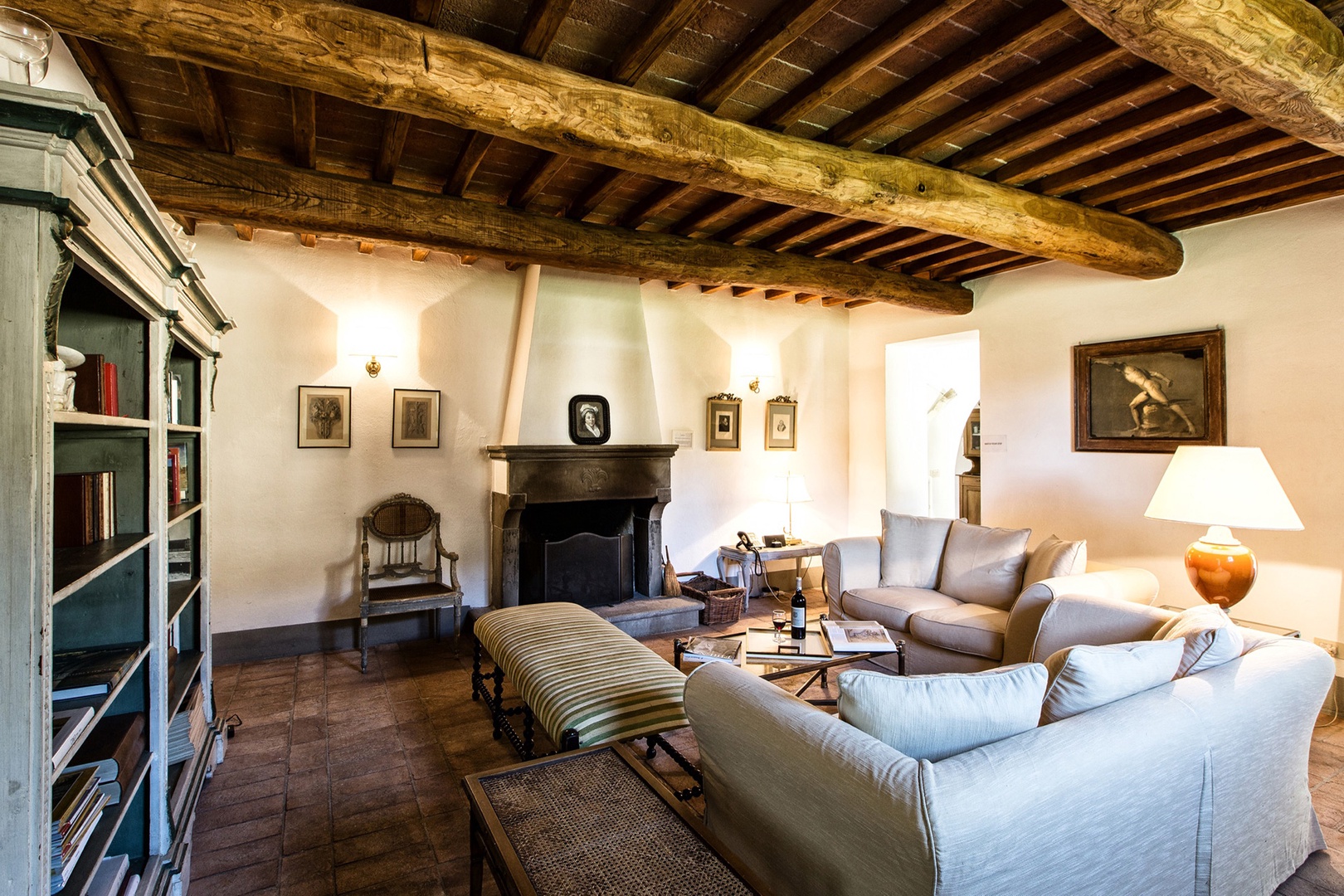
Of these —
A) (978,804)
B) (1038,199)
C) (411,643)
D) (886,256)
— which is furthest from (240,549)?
(1038,199)

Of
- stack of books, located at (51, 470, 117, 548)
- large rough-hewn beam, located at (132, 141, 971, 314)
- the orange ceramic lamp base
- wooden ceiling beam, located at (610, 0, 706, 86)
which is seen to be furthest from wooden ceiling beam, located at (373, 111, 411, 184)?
the orange ceramic lamp base

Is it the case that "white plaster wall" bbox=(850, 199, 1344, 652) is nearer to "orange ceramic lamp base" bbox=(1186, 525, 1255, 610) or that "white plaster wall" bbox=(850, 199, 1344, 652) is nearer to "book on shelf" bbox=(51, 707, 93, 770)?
"orange ceramic lamp base" bbox=(1186, 525, 1255, 610)

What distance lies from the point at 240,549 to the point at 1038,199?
5.13 m

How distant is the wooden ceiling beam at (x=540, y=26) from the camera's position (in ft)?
6.64

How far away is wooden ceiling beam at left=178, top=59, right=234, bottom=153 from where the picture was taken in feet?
7.76

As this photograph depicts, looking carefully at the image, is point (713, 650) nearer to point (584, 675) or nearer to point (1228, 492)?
point (584, 675)

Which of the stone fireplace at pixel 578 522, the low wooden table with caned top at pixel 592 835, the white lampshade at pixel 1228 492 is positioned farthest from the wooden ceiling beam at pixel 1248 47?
the stone fireplace at pixel 578 522

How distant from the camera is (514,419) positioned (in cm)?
483

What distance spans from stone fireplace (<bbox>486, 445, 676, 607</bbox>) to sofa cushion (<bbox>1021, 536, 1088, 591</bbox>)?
2599mm

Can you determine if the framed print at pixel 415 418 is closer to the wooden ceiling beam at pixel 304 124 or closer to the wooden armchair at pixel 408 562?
the wooden armchair at pixel 408 562

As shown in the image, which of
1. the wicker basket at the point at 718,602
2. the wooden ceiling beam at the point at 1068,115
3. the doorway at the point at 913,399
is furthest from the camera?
the doorway at the point at 913,399

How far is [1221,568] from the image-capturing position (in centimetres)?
307

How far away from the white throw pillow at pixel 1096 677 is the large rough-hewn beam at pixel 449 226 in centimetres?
325

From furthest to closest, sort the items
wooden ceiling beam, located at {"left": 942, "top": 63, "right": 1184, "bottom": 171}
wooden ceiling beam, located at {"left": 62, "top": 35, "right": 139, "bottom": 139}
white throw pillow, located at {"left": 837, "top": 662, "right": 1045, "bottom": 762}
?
wooden ceiling beam, located at {"left": 942, "top": 63, "right": 1184, "bottom": 171}
wooden ceiling beam, located at {"left": 62, "top": 35, "right": 139, "bottom": 139}
white throw pillow, located at {"left": 837, "top": 662, "right": 1045, "bottom": 762}
